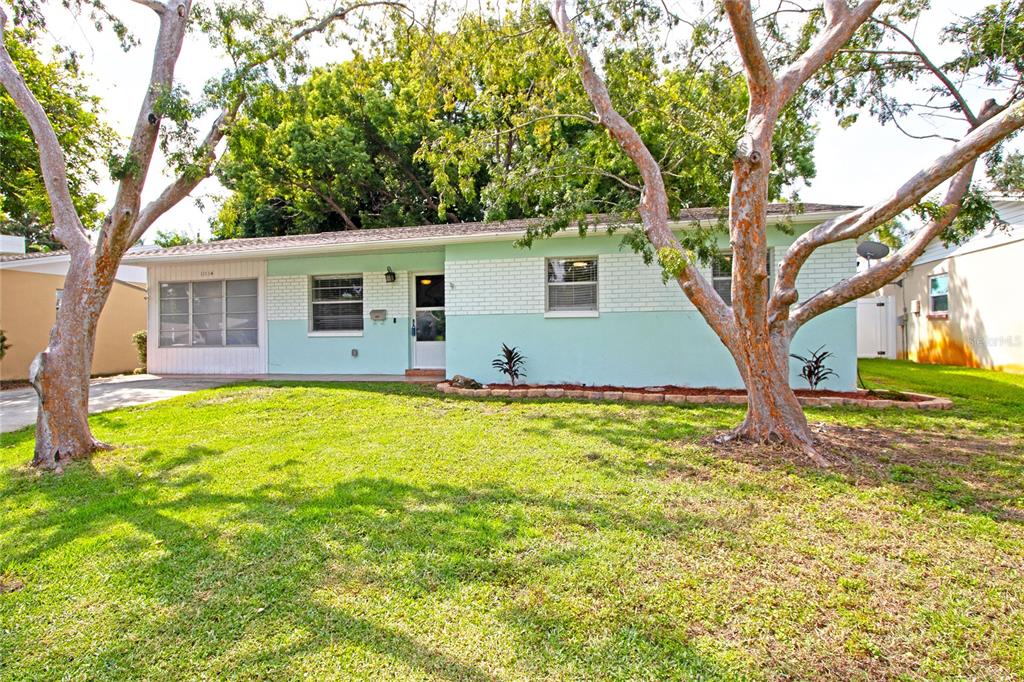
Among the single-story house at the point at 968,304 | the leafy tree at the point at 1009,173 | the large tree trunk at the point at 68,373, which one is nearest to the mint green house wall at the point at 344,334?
the large tree trunk at the point at 68,373

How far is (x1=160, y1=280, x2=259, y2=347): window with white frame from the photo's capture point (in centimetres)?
1269

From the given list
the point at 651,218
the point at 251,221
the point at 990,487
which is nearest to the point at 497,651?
the point at 990,487

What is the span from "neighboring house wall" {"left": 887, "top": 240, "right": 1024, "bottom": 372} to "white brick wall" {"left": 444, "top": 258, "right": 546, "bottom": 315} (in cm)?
1140

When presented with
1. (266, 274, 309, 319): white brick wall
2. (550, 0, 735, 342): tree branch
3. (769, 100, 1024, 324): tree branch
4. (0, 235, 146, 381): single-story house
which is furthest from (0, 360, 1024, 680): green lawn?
(0, 235, 146, 381): single-story house

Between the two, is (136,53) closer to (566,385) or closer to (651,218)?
(651,218)

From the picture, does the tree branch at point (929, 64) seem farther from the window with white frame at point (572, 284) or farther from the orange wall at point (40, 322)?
the orange wall at point (40, 322)

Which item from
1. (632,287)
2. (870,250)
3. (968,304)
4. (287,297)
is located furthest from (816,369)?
(287,297)

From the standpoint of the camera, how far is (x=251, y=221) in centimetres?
2020

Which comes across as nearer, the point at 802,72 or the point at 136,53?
the point at 802,72

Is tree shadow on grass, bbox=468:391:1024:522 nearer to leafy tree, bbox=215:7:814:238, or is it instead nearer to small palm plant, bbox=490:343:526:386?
leafy tree, bbox=215:7:814:238

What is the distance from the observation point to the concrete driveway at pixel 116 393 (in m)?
8.12

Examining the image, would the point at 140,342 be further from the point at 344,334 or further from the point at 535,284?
the point at 535,284

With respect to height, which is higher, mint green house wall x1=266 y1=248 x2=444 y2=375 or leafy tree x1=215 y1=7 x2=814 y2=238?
leafy tree x1=215 y1=7 x2=814 y2=238

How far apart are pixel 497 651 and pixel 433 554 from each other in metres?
0.99
